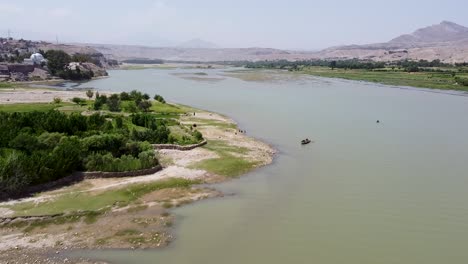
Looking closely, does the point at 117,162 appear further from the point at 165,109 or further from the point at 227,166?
the point at 165,109

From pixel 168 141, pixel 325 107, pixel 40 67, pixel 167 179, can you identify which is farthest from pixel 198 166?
pixel 40 67

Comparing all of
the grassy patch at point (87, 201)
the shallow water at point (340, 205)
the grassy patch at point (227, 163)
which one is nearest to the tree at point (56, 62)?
the shallow water at point (340, 205)

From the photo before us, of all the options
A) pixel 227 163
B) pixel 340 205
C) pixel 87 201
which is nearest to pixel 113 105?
pixel 227 163

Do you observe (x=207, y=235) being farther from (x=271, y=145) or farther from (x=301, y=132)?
(x=301, y=132)

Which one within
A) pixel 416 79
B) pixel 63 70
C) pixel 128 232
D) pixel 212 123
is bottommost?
pixel 128 232

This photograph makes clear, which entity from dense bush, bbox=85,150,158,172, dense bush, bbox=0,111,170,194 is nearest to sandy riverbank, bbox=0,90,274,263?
dense bush, bbox=85,150,158,172

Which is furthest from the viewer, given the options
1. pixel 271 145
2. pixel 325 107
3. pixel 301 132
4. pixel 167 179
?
pixel 325 107
